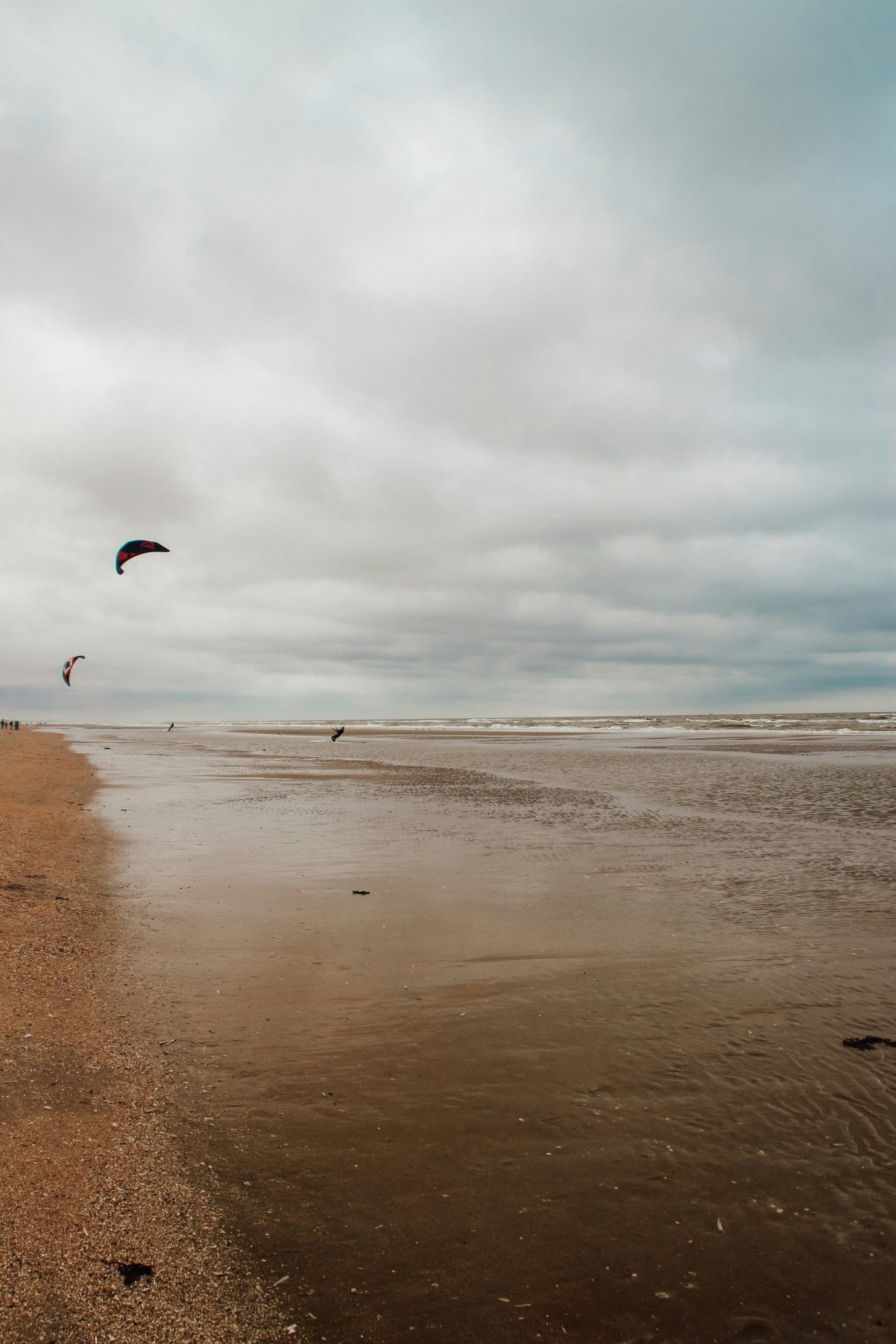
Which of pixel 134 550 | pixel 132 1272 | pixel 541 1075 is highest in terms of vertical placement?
pixel 134 550

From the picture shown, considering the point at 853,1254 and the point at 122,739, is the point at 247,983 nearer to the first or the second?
the point at 853,1254

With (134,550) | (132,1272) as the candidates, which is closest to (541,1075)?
(132,1272)

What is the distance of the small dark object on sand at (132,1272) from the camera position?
10.5 feet

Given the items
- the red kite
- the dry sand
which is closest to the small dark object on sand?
the dry sand

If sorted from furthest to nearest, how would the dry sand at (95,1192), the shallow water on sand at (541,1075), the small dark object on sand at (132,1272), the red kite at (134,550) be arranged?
the red kite at (134,550), the shallow water on sand at (541,1075), the small dark object on sand at (132,1272), the dry sand at (95,1192)

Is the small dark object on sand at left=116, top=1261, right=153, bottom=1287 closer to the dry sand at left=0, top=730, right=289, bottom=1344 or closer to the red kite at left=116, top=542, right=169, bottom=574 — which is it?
the dry sand at left=0, top=730, right=289, bottom=1344

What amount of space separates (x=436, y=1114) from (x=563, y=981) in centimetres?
272

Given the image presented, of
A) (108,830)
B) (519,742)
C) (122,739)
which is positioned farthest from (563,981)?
(122,739)

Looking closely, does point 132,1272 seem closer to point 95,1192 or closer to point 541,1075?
point 95,1192

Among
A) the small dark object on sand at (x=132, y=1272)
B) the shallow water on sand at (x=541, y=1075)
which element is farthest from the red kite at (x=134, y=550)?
the small dark object on sand at (x=132, y=1272)

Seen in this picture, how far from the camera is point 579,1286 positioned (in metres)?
3.34

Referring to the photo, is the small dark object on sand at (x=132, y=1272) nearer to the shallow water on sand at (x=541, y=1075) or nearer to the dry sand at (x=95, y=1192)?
the dry sand at (x=95, y=1192)

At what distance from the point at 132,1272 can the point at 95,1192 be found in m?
0.65

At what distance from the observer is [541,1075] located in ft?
17.3
